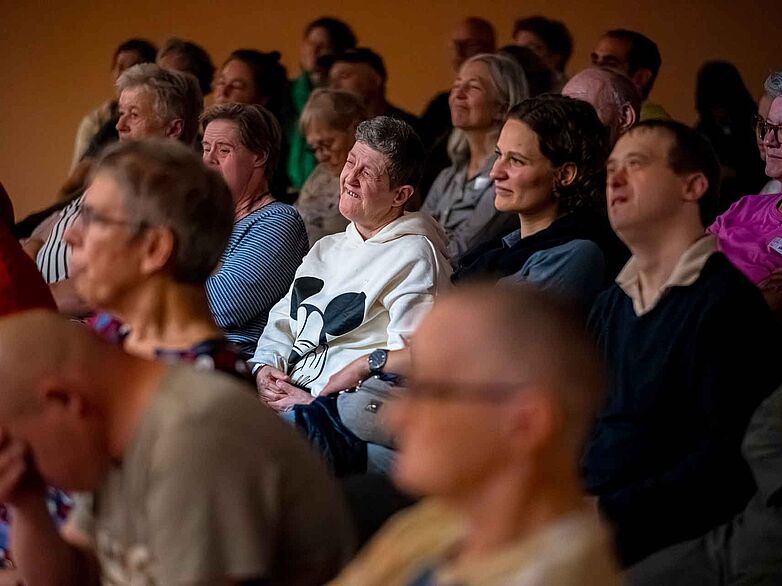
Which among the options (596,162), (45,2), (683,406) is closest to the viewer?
(683,406)

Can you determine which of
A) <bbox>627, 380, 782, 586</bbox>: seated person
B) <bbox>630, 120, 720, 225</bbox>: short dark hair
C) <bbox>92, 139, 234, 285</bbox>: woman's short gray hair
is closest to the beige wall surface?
<bbox>630, 120, 720, 225</bbox>: short dark hair

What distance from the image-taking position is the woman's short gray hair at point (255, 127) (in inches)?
121

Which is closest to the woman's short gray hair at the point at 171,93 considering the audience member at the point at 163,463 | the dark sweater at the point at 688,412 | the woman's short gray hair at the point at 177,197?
the woman's short gray hair at the point at 177,197

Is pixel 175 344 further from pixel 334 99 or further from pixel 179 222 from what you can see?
pixel 334 99

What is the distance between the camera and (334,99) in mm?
3617

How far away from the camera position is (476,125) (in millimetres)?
3463

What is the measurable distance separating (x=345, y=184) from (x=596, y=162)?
557 millimetres

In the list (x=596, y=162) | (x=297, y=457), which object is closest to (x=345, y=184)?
(x=596, y=162)

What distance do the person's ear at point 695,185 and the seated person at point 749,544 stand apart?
35cm

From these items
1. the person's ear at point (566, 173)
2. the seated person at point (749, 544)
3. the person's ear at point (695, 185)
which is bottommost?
the seated person at point (749, 544)

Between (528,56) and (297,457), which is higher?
(528,56)

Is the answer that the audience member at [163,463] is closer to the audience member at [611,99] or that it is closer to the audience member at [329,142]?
the audience member at [611,99]

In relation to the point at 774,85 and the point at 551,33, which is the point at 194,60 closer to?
the point at 551,33

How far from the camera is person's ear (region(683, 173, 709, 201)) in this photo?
202 cm
